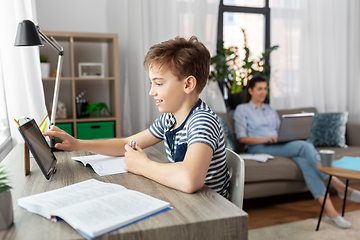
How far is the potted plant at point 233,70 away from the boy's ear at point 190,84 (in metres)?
2.22

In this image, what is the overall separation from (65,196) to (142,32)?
2.56m

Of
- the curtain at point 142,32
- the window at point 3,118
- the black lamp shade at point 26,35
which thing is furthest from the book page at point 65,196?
the curtain at point 142,32

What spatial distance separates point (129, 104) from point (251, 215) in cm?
161

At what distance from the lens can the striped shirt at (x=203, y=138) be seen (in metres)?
1.05

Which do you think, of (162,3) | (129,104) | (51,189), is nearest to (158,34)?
(162,3)

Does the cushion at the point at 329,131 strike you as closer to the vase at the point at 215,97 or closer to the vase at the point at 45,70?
the vase at the point at 215,97

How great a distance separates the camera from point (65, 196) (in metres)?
0.87

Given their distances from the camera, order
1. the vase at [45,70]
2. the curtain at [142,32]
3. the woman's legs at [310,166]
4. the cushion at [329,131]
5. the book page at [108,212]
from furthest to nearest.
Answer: the cushion at [329,131]
the curtain at [142,32]
the vase at [45,70]
the woman's legs at [310,166]
the book page at [108,212]

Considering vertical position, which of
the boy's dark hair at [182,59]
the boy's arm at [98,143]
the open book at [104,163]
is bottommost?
the open book at [104,163]

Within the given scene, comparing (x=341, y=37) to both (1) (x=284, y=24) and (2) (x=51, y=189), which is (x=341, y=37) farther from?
(2) (x=51, y=189)

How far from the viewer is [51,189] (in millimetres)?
979

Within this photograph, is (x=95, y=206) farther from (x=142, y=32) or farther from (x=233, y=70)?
(x=233, y=70)

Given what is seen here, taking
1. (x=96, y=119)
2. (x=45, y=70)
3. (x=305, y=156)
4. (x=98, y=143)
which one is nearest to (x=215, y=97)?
(x=305, y=156)

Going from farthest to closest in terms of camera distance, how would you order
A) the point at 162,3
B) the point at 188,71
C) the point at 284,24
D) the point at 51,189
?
the point at 284,24 → the point at 162,3 → the point at 188,71 → the point at 51,189
